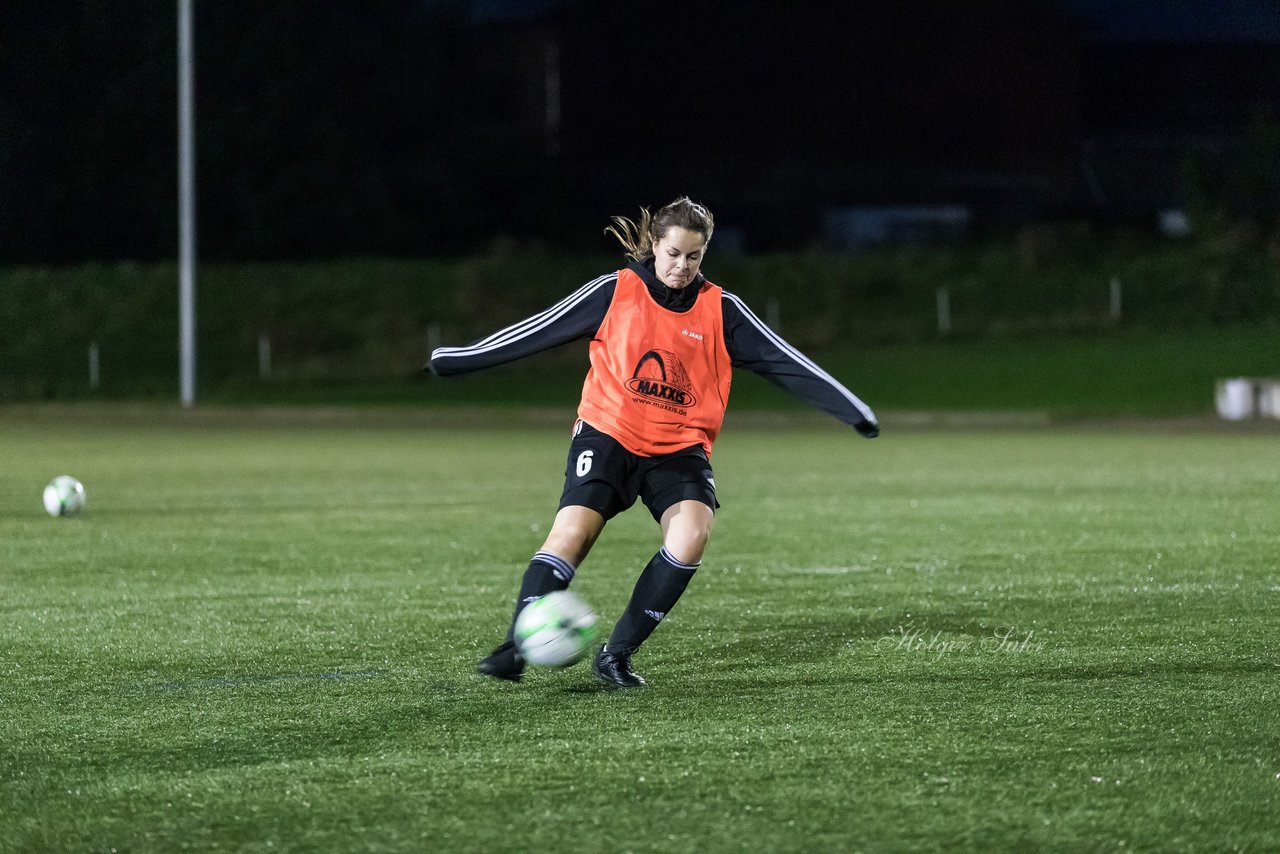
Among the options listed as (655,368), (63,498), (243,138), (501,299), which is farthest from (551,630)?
(243,138)

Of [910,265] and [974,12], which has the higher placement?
[974,12]

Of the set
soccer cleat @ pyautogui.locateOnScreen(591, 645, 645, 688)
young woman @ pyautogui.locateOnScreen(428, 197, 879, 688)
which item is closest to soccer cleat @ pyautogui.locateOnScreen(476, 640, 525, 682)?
young woman @ pyautogui.locateOnScreen(428, 197, 879, 688)

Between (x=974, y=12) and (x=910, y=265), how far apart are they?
654 inches

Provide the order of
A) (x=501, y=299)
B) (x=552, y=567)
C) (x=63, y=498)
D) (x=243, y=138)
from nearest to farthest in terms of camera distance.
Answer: (x=552, y=567) < (x=63, y=498) < (x=501, y=299) < (x=243, y=138)

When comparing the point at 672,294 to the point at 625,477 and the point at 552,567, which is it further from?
the point at 552,567

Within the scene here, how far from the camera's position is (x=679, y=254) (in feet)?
22.2

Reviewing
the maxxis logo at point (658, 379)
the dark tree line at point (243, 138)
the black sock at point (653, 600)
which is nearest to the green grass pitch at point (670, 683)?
the black sock at point (653, 600)

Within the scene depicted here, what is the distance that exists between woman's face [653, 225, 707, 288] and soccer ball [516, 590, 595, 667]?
1.22 m

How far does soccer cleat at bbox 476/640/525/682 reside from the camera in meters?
6.73

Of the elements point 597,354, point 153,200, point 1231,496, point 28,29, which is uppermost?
point 28,29

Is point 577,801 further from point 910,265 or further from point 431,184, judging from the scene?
point 431,184

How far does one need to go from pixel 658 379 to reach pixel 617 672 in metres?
1.09

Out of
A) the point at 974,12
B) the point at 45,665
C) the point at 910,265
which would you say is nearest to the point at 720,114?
the point at 974,12

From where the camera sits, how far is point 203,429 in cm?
2759
